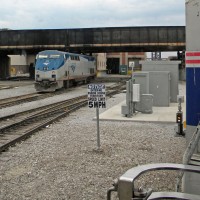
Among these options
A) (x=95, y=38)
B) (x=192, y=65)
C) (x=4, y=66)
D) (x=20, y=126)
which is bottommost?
(x=20, y=126)

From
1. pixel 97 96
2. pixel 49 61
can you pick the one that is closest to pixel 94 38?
pixel 49 61

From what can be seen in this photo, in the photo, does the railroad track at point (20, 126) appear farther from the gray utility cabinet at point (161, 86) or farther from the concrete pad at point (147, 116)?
the gray utility cabinet at point (161, 86)

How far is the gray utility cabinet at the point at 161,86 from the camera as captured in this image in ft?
66.0

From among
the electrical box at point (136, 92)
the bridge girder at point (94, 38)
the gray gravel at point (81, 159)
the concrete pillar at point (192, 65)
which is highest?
the bridge girder at point (94, 38)

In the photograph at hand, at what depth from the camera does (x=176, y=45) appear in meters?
50.2

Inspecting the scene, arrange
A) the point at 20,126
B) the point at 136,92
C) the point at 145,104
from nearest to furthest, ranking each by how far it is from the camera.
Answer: the point at 20,126
the point at 136,92
the point at 145,104

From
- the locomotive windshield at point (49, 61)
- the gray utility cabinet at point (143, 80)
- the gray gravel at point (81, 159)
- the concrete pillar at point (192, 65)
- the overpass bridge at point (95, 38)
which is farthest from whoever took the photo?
the overpass bridge at point (95, 38)

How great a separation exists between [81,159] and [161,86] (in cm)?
1205

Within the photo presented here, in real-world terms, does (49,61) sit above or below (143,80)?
above

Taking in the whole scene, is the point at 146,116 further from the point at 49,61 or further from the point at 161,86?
the point at 49,61

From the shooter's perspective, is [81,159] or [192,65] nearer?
[192,65]

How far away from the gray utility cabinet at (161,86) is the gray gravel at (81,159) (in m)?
6.33

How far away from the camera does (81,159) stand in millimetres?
8914

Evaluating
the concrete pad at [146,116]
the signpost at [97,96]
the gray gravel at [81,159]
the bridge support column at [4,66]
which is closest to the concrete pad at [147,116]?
the concrete pad at [146,116]
